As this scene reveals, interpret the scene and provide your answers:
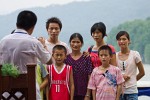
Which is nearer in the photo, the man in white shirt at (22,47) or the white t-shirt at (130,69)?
the man in white shirt at (22,47)

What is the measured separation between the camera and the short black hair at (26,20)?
108 inches

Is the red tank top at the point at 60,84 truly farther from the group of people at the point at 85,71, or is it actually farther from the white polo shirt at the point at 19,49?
the white polo shirt at the point at 19,49

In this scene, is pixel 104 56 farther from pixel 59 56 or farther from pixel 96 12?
pixel 96 12

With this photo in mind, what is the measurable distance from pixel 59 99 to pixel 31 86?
3.04 ft

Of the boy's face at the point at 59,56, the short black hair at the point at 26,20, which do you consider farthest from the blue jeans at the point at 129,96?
the short black hair at the point at 26,20

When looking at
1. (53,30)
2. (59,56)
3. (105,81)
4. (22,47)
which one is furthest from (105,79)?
(22,47)

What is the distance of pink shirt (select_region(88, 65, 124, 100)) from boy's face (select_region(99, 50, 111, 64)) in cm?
7

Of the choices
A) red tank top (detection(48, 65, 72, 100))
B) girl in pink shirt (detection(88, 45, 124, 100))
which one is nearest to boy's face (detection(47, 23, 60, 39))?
red tank top (detection(48, 65, 72, 100))

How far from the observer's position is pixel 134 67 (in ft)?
11.6

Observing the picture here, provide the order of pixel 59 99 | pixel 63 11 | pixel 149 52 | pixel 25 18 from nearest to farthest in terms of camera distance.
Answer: pixel 25 18 → pixel 59 99 → pixel 149 52 → pixel 63 11

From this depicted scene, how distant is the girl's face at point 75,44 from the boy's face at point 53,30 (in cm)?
15

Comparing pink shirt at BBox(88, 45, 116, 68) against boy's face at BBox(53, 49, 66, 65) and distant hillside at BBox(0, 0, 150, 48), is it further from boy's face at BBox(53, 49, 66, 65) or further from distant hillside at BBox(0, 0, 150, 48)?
distant hillside at BBox(0, 0, 150, 48)

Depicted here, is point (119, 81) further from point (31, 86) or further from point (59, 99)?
point (31, 86)

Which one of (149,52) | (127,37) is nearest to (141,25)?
(149,52)
